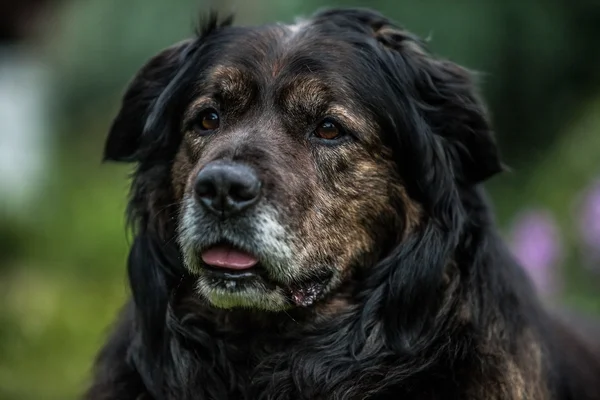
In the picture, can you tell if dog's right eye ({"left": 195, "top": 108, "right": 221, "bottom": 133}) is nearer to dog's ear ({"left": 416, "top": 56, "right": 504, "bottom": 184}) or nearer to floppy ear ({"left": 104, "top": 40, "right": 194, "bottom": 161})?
floppy ear ({"left": 104, "top": 40, "right": 194, "bottom": 161})

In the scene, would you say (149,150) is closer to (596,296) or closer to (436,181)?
(436,181)

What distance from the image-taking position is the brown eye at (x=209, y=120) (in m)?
4.65

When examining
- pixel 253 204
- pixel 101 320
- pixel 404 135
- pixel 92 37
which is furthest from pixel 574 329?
pixel 92 37

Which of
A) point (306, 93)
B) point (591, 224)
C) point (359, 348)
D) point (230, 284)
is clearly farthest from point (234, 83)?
point (591, 224)

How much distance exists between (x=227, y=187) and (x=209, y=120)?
0.60 metres

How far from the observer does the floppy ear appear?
4984 millimetres

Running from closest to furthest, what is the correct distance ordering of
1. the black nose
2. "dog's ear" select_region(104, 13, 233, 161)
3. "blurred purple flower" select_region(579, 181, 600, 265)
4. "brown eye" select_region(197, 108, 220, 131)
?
the black nose < "brown eye" select_region(197, 108, 220, 131) < "dog's ear" select_region(104, 13, 233, 161) < "blurred purple flower" select_region(579, 181, 600, 265)

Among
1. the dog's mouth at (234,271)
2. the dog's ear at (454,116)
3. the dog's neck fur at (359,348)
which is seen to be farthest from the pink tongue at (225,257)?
the dog's ear at (454,116)

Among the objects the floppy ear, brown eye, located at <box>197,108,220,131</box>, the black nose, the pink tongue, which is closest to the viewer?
the black nose

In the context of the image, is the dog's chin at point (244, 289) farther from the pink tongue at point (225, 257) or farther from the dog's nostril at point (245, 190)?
the dog's nostril at point (245, 190)

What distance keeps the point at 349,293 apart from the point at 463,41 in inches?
308

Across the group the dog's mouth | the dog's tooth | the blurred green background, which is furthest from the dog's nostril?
the blurred green background

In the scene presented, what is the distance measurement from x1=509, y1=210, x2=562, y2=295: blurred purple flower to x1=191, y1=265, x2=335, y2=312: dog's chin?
3881 mm

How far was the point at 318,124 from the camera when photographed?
4.52 meters
